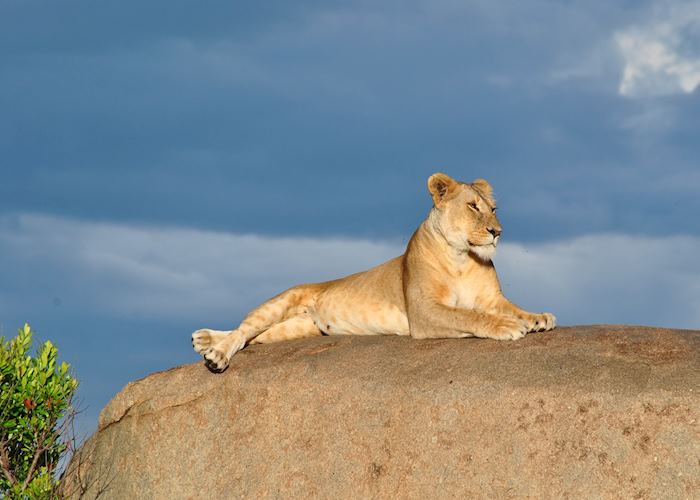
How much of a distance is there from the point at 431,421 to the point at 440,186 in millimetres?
2738

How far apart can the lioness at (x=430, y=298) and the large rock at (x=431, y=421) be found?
22 centimetres

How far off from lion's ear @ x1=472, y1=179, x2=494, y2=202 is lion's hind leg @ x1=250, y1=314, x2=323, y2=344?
2.67 metres

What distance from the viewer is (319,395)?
950 centimetres

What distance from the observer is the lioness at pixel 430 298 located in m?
9.75

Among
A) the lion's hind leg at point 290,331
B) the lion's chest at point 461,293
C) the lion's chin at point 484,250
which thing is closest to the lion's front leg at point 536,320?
the lion's chest at point 461,293

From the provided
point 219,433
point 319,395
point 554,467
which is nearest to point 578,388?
point 554,467

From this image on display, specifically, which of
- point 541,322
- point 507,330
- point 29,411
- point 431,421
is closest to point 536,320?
point 541,322

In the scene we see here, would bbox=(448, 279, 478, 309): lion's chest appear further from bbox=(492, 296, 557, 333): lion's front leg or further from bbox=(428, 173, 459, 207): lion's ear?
bbox=(428, 173, 459, 207): lion's ear

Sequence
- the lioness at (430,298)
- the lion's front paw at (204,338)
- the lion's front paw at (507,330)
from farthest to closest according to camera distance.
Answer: the lion's front paw at (204,338), the lioness at (430,298), the lion's front paw at (507,330)

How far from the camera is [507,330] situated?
9227 millimetres

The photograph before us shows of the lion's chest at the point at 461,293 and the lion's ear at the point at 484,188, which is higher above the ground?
the lion's ear at the point at 484,188

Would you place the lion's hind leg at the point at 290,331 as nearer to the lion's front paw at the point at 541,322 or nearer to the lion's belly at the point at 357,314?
the lion's belly at the point at 357,314

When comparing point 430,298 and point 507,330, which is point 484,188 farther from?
point 507,330

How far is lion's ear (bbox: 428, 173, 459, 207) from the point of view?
10.2 meters
